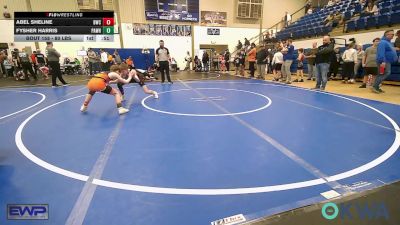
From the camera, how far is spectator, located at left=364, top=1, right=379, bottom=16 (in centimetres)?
1223

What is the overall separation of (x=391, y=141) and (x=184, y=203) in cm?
335

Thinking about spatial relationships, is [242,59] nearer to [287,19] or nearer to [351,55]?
[351,55]

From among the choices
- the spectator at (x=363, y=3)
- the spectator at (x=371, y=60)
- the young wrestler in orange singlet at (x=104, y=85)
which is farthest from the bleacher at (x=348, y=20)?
the young wrestler in orange singlet at (x=104, y=85)

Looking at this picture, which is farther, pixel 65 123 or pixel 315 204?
pixel 65 123

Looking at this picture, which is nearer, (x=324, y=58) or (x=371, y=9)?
(x=324, y=58)

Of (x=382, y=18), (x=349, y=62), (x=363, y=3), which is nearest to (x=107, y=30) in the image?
(x=349, y=62)

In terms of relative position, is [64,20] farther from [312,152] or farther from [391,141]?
[391,141]

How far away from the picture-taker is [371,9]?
1285 centimetres

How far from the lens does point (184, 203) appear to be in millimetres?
2314

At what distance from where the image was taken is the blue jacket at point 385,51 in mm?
7227

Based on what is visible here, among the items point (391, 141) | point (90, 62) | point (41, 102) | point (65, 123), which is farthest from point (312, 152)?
point (90, 62)

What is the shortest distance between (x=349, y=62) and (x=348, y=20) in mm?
4647

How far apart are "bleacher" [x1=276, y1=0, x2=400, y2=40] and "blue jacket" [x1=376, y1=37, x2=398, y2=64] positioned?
16.2ft
